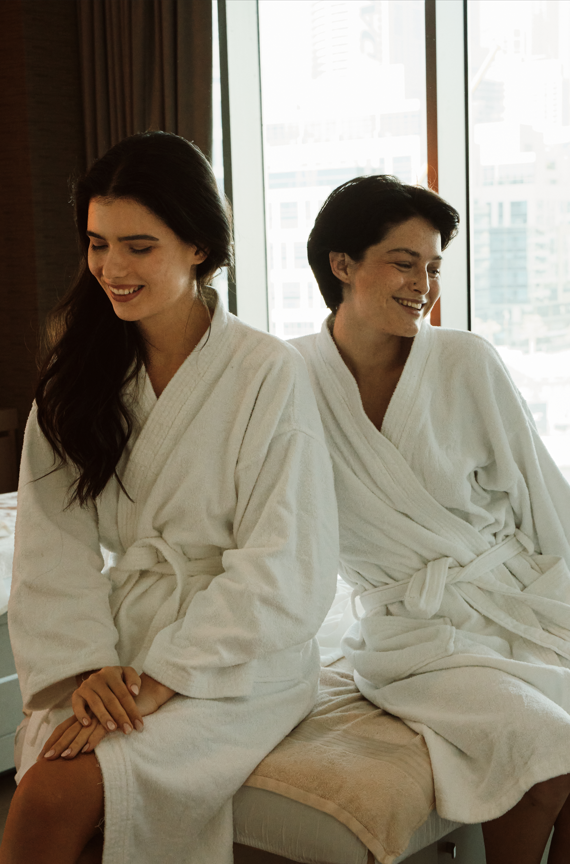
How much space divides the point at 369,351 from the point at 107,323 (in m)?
0.51

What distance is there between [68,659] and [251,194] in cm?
241

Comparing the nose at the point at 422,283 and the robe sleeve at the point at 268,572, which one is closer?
the robe sleeve at the point at 268,572

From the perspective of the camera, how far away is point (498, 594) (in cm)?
155

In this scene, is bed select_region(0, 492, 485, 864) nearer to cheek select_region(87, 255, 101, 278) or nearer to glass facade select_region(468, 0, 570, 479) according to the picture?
cheek select_region(87, 255, 101, 278)

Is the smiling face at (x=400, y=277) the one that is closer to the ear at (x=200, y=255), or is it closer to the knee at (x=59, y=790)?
the ear at (x=200, y=255)

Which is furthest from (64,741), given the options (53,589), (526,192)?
(526,192)

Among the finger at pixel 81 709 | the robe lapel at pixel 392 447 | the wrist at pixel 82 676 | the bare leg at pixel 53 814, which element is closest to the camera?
the bare leg at pixel 53 814

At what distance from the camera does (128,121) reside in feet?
11.2

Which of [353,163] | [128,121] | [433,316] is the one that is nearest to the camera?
[433,316]

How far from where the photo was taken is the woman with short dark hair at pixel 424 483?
4.89ft

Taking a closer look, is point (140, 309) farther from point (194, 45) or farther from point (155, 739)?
point (194, 45)

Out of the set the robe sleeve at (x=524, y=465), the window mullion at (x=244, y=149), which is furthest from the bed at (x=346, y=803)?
the window mullion at (x=244, y=149)

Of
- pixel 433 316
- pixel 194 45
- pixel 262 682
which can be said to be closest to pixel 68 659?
pixel 262 682

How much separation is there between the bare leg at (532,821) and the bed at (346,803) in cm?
10
